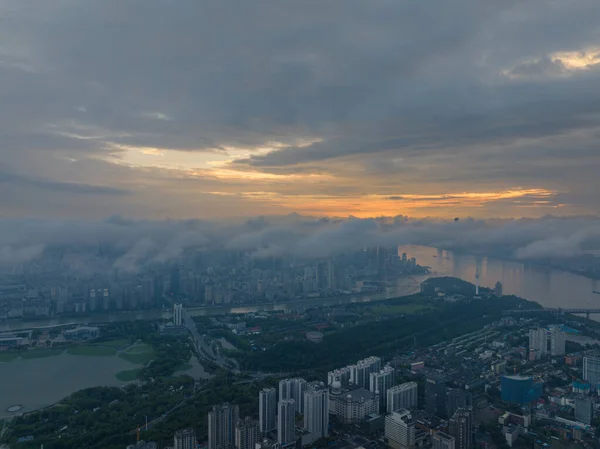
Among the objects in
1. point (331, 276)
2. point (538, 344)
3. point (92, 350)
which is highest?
point (331, 276)

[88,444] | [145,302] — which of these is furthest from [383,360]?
[145,302]

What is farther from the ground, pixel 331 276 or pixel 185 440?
pixel 331 276

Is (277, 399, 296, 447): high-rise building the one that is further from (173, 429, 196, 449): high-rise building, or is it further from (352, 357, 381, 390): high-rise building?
(352, 357, 381, 390): high-rise building

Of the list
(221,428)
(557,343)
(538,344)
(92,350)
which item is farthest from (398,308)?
(221,428)

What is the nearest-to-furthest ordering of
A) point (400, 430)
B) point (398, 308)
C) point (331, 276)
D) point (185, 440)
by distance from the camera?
1. point (185, 440)
2. point (400, 430)
3. point (398, 308)
4. point (331, 276)

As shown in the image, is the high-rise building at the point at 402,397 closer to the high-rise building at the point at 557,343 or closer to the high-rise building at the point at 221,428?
the high-rise building at the point at 221,428

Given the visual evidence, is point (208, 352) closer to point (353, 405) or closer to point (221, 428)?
point (353, 405)

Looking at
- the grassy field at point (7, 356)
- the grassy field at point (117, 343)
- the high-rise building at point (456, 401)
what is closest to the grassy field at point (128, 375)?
the grassy field at point (117, 343)
